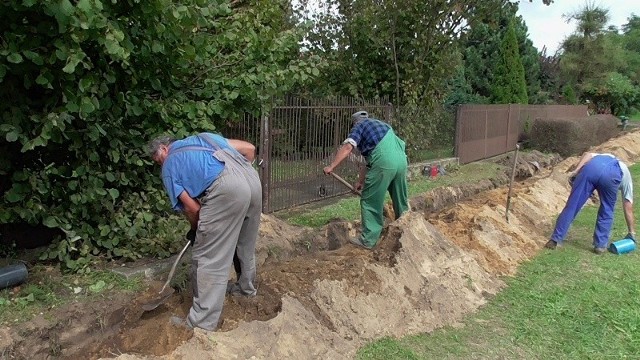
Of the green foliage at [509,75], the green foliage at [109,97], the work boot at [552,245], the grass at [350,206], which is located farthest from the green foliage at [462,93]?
the green foliage at [109,97]

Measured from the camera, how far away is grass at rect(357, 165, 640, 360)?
4.06 m

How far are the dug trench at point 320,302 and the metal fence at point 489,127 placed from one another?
8.10m

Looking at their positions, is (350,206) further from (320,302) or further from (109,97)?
(109,97)

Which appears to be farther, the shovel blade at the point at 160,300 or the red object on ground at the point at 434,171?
the red object on ground at the point at 434,171

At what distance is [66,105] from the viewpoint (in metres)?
3.96

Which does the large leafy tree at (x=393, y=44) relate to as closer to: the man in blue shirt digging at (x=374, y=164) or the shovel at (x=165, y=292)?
the man in blue shirt digging at (x=374, y=164)

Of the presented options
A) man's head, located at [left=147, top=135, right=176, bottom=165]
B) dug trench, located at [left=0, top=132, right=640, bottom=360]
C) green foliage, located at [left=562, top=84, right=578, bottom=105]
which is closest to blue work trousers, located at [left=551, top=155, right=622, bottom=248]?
dug trench, located at [left=0, top=132, right=640, bottom=360]

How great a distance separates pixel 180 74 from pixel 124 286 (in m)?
2.10

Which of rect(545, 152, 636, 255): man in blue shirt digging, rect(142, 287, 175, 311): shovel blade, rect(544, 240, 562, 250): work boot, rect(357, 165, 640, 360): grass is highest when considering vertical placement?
rect(545, 152, 636, 255): man in blue shirt digging

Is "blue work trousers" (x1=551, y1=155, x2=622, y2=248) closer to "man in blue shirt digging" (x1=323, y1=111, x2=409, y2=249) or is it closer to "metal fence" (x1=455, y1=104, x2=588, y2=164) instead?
"man in blue shirt digging" (x1=323, y1=111, x2=409, y2=249)

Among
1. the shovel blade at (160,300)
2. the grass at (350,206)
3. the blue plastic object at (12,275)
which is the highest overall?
the blue plastic object at (12,275)

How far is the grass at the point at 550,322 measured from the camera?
4.06 m

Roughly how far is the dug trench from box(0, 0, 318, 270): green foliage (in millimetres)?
847

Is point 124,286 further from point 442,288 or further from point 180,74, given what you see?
point 442,288
